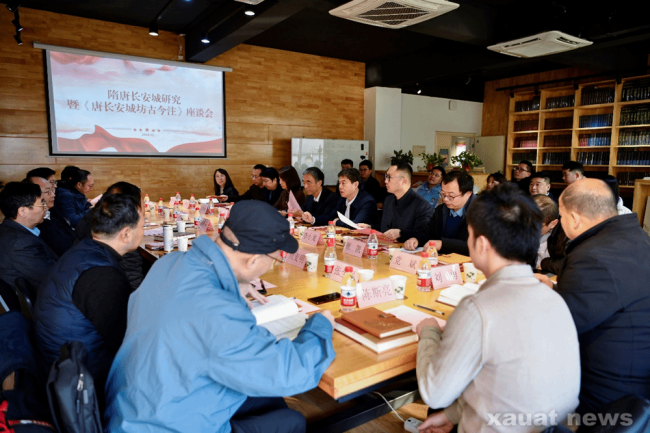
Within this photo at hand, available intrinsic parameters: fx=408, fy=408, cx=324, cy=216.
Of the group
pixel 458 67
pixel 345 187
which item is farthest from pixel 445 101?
pixel 345 187

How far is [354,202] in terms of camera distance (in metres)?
4.29

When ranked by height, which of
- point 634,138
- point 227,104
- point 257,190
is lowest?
point 257,190

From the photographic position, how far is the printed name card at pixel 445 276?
214cm

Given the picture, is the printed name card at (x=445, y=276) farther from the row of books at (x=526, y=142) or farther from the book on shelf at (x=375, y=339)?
the row of books at (x=526, y=142)

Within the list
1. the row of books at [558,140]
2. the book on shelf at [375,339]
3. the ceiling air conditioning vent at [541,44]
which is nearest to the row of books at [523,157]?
the row of books at [558,140]

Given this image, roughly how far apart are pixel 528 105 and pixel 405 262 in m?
8.48

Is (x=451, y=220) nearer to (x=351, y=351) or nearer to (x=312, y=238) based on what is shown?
(x=312, y=238)

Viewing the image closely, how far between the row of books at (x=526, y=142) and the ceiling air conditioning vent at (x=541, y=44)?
4.53 meters

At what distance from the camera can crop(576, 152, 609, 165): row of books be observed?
7.97 meters

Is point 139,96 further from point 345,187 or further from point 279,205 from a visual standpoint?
point 345,187

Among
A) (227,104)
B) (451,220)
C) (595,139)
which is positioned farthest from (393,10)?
(595,139)

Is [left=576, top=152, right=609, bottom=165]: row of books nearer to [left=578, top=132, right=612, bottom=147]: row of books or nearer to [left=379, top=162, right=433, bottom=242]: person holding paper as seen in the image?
[left=578, top=132, right=612, bottom=147]: row of books

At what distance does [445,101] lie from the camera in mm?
10195

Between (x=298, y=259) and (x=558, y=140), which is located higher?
(x=558, y=140)
